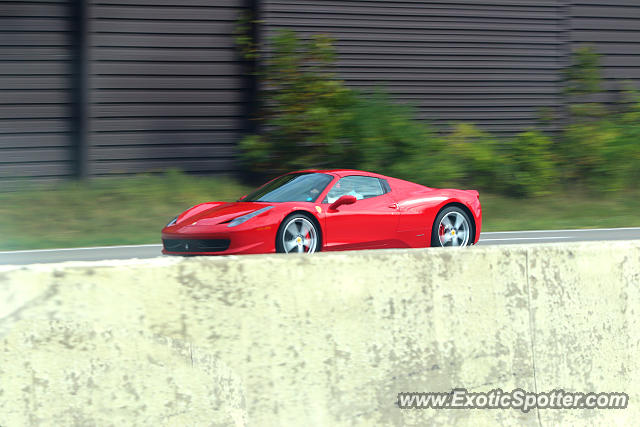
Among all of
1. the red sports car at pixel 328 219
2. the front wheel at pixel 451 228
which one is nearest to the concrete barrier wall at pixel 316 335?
the red sports car at pixel 328 219

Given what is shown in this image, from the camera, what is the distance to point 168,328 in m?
3.62

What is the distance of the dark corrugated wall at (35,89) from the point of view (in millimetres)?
13914

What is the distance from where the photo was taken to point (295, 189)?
8344 millimetres

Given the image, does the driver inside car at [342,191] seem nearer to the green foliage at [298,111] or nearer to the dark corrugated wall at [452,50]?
the green foliage at [298,111]

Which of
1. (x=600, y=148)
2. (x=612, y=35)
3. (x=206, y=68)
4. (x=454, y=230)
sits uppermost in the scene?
(x=612, y=35)

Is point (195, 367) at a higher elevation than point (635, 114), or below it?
below

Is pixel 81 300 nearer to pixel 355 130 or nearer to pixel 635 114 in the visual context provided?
pixel 355 130

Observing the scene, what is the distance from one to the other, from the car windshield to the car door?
0.16 meters

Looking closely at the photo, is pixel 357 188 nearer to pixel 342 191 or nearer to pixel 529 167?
pixel 342 191

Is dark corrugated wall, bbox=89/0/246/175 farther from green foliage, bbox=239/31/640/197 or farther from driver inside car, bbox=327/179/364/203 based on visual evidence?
driver inside car, bbox=327/179/364/203

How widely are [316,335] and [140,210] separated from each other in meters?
9.67

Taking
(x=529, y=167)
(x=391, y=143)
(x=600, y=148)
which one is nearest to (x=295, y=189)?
(x=391, y=143)

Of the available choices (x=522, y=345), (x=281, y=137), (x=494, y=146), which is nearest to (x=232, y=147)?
(x=281, y=137)

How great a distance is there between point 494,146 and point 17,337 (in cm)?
1446
